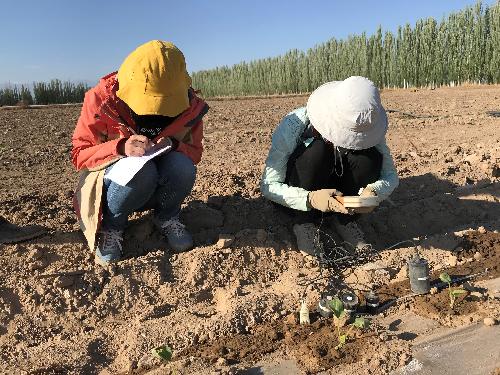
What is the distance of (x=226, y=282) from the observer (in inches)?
95.8

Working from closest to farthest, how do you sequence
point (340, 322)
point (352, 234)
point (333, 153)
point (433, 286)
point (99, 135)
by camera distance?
1. point (340, 322)
2. point (433, 286)
3. point (99, 135)
4. point (333, 153)
5. point (352, 234)

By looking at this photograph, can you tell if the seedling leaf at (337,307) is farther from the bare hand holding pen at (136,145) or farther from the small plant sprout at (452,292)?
the bare hand holding pen at (136,145)

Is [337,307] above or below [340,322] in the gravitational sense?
above

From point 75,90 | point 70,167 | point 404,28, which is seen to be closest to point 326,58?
point 404,28

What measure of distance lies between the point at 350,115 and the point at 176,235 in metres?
1.12

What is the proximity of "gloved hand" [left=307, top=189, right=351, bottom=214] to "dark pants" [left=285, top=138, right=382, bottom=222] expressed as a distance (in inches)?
4.8

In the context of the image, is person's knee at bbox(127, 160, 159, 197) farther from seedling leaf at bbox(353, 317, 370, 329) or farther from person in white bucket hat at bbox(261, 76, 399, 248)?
seedling leaf at bbox(353, 317, 370, 329)

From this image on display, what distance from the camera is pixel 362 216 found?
3.04 m

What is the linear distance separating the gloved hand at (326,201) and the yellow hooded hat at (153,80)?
2.74 ft

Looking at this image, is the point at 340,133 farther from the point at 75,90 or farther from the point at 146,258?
the point at 75,90

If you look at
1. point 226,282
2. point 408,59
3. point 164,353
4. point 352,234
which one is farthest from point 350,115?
point 408,59

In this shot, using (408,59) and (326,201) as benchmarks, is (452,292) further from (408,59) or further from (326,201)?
(408,59)

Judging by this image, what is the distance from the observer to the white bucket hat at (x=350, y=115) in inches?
92.9

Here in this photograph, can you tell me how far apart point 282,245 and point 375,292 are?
601mm
